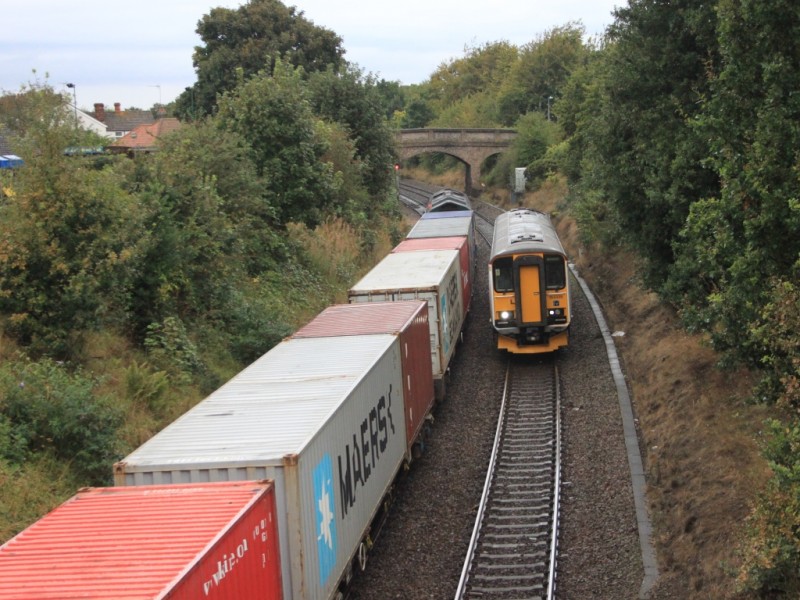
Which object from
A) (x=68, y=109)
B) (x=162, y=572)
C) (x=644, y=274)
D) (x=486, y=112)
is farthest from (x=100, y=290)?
(x=486, y=112)

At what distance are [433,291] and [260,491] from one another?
35.1 ft

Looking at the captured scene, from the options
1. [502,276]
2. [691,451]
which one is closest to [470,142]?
[502,276]

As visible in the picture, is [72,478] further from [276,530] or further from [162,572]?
[162,572]

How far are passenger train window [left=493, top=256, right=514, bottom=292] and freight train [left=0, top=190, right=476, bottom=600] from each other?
628 centimetres

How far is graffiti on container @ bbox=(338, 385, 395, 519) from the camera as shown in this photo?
9953mm

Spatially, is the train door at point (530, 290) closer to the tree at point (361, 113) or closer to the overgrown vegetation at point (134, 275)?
the overgrown vegetation at point (134, 275)

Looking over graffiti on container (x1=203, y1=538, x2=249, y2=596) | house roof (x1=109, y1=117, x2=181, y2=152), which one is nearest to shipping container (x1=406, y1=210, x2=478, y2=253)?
house roof (x1=109, y1=117, x2=181, y2=152)

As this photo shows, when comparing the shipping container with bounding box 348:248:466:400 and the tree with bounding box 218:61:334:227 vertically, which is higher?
the tree with bounding box 218:61:334:227

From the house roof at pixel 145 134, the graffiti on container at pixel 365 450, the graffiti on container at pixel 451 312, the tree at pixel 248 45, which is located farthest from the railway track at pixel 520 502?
the tree at pixel 248 45

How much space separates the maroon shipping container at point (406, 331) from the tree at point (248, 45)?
109ft

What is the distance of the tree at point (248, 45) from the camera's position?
47.2 metres

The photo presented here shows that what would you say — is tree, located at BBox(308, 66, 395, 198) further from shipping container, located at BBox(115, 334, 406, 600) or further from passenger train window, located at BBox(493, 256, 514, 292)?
shipping container, located at BBox(115, 334, 406, 600)

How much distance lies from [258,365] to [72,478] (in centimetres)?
292

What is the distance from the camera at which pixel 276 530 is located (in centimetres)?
785
